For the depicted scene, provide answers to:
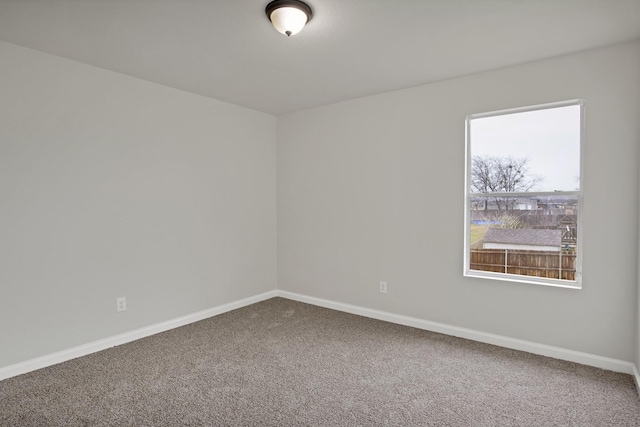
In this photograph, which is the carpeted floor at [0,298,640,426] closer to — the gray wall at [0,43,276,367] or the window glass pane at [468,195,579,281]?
the gray wall at [0,43,276,367]

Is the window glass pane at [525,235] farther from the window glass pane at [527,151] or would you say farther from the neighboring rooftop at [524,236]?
the window glass pane at [527,151]

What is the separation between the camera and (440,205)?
3.47 meters

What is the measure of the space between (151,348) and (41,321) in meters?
0.85

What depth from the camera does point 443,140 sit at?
135 inches

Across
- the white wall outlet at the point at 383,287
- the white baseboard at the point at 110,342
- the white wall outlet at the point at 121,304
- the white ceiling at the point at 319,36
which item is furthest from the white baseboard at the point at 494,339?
the white ceiling at the point at 319,36

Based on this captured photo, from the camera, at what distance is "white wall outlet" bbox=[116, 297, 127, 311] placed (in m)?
3.21

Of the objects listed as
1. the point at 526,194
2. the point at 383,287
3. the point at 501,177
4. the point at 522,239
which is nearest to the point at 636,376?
the point at 522,239

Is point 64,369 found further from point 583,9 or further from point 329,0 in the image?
point 583,9

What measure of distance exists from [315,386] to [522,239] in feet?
7.10

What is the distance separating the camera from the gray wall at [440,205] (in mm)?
2660

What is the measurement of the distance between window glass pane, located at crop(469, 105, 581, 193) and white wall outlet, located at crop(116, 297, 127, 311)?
11.2 feet

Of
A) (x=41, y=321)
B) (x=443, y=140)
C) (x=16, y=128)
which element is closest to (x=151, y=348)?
(x=41, y=321)

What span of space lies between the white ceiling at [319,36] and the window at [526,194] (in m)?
0.53

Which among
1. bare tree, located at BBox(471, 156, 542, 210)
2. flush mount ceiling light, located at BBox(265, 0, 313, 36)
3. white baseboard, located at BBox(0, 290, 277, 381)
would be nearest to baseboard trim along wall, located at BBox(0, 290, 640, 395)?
white baseboard, located at BBox(0, 290, 277, 381)
